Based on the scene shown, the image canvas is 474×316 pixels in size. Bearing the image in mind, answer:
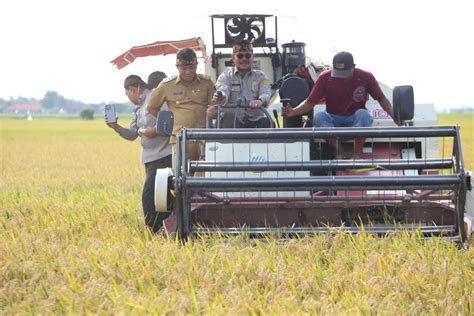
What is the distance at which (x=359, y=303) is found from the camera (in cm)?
514

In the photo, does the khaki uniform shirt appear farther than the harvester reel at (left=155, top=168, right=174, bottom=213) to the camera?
Yes

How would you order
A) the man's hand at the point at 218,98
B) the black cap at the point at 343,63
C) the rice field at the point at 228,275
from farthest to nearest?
the black cap at the point at 343,63 → the man's hand at the point at 218,98 → the rice field at the point at 228,275

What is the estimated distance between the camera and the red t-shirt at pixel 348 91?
28.2 ft

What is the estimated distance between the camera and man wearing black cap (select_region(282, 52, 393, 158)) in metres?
8.54

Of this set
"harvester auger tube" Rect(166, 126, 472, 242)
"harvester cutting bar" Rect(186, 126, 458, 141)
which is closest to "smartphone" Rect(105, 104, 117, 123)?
"harvester auger tube" Rect(166, 126, 472, 242)

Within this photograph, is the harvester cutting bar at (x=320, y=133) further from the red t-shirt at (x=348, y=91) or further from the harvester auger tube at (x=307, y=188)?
the red t-shirt at (x=348, y=91)

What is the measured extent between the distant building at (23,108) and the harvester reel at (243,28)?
16866 centimetres

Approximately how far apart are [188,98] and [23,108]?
172 meters

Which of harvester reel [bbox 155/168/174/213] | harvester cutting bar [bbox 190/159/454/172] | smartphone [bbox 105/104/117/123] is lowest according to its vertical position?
harvester reel [bbox 155/168/174/213]

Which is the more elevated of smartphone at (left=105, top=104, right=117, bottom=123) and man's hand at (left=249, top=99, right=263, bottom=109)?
man's hand at (left=249, top=99, right=263, bottom=109)

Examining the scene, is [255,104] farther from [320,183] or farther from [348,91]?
[320,183]

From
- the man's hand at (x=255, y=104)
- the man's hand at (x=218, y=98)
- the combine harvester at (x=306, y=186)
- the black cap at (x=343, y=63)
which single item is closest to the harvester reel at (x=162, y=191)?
the combine harvester at (x=306, y=186)

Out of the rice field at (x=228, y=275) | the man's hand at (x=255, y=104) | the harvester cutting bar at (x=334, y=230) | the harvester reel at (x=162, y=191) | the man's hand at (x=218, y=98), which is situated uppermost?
the man's hand at (x=218, y=98)

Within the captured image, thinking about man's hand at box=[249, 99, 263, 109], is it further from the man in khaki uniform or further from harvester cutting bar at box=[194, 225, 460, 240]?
harvester cutting bar at box=[194, 225, 460, 240]
